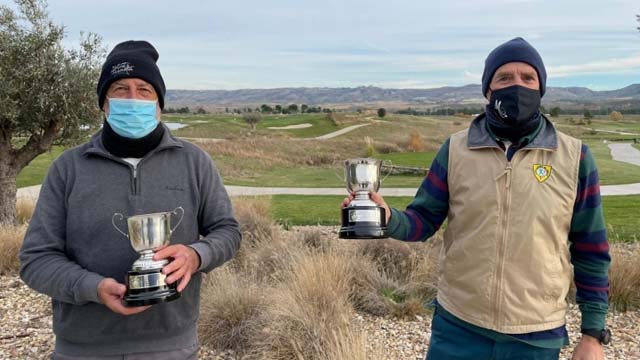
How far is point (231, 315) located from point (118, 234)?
10.2 ft

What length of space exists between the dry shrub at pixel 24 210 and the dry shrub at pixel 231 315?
586 centimetres

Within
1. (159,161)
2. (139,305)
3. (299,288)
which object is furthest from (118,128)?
(299,288)

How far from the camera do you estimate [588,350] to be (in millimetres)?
2775

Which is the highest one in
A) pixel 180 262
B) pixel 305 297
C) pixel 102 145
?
pixel 102 145

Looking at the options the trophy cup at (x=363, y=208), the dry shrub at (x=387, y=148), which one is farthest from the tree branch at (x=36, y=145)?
the dry shrub at (x=387, y=148)

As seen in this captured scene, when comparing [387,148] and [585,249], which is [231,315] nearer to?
[585,249]

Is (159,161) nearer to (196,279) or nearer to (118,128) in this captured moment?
(118,128)

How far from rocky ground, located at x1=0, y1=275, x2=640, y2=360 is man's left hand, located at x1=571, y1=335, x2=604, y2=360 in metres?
2.30

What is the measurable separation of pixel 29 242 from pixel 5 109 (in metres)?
7.45

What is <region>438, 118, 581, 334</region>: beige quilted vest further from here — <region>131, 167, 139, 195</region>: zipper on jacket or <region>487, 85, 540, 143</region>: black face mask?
<region>131, 167, 139, 195</region>: zipper on jacket

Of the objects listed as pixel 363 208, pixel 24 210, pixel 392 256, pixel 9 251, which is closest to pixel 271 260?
pixel 392 256

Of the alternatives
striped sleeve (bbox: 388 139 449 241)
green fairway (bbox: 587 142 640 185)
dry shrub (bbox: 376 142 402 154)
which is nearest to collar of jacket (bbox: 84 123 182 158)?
striped sleeve (bbox: 388 139 449 241)

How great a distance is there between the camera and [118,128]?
2.78 m

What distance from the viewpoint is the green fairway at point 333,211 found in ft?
35.4
